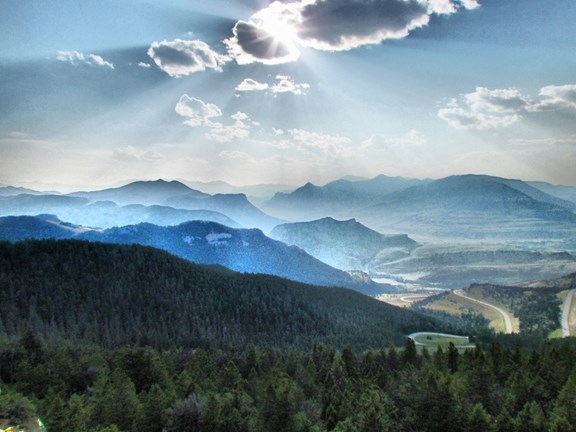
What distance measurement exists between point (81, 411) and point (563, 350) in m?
102

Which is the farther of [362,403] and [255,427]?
[362,403]

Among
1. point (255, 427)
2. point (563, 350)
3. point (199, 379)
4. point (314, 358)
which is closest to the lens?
point (255, 427)

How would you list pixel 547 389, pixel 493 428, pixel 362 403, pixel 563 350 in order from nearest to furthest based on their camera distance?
pixel 493 428, pixel 362 403, pixel 547 389, pixel 563 350

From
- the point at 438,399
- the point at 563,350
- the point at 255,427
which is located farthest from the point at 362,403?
the point at 563,350

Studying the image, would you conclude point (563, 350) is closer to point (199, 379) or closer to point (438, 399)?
point (438, 399)

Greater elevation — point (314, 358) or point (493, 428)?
point (493, 428)

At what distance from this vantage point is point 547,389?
76812mm

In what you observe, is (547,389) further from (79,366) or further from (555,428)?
(79,366)

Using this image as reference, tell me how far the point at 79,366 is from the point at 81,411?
38.8 meters

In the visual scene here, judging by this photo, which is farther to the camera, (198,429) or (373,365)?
(373,365)

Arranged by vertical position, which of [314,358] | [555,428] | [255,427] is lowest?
[314,358]

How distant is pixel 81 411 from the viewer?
2232 inches

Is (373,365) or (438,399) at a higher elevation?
(438,399)

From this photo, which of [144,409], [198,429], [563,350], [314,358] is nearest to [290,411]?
[198,429]
